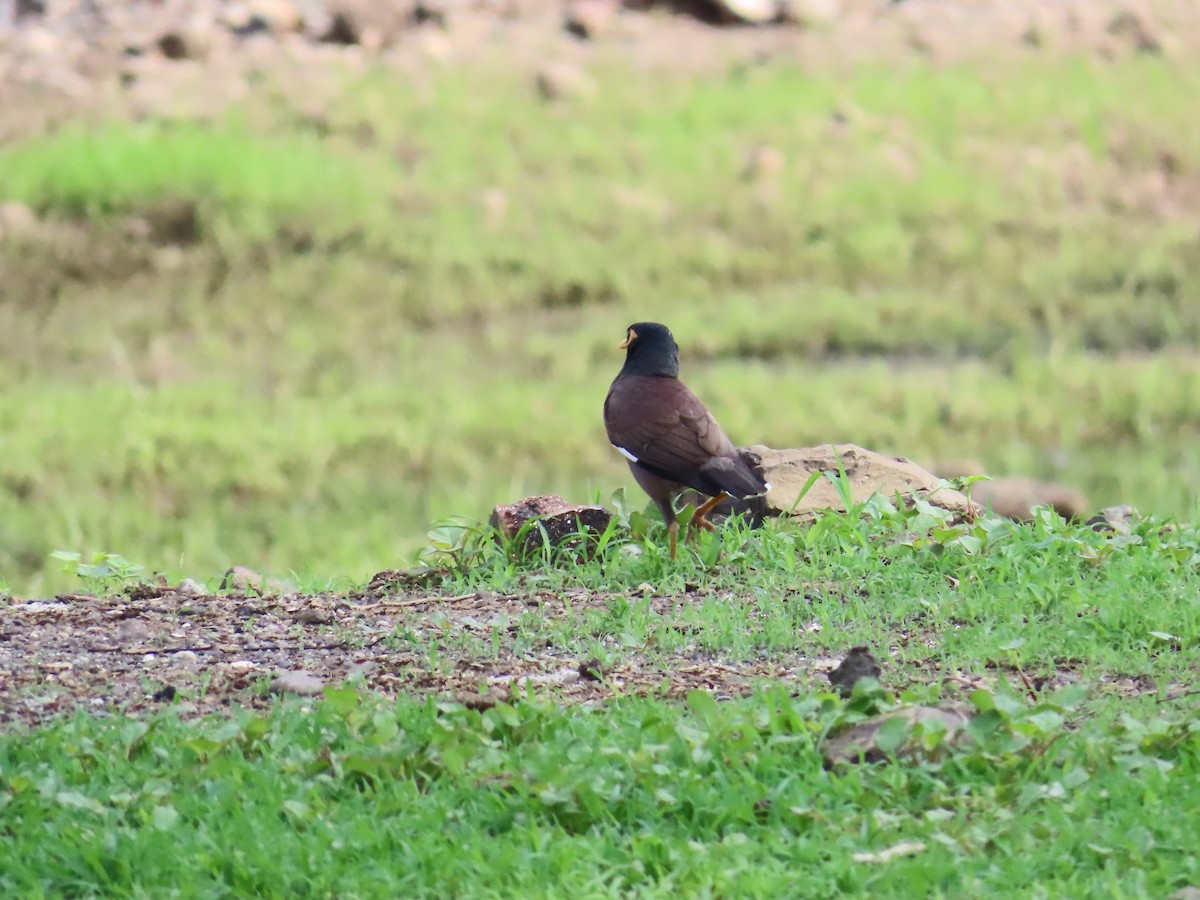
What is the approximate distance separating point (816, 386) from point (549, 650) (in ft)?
12.7

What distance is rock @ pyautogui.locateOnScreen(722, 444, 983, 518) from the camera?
595cm

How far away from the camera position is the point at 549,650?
4.80 m

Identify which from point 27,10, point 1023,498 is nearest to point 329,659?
point 1023,498

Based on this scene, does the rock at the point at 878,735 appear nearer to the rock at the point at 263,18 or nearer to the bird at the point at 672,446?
the bird at the point at 672,446

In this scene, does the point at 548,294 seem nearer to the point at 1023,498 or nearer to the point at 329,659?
the point at 1023,498

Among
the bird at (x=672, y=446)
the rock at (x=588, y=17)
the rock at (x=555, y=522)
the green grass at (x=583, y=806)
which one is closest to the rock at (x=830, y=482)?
the bird at (x=672, y=446)

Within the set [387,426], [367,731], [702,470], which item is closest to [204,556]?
[387,426]

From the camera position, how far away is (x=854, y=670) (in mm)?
4145

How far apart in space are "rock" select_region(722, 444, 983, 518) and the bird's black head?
0.42 m

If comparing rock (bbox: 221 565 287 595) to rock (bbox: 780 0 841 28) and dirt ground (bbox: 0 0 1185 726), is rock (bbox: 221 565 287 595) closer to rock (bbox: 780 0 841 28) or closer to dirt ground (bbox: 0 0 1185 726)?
dirt ground (bbox: 0 0 1185 726)

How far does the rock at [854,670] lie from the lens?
13.6ft

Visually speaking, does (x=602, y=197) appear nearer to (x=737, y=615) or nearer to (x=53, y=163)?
(x=53, y=163)

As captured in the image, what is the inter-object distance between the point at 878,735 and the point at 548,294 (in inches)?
236

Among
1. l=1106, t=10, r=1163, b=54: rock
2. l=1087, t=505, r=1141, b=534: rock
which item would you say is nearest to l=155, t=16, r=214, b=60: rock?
l=1106, t=10, r=1163, b=54: rock
